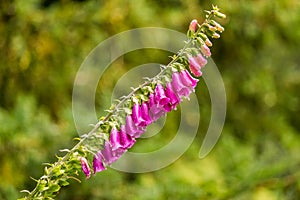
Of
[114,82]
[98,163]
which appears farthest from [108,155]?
[114,82]

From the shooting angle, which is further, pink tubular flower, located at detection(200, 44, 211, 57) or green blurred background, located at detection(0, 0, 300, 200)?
green blurred background, located at detection(0, 0, 300, 200)

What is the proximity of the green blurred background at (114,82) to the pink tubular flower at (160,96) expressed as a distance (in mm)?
1279

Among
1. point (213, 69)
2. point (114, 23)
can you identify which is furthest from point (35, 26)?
point (213, 69)

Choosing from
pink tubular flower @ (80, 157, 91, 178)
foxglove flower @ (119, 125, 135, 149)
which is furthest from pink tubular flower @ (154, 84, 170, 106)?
pink tubular flower @ (80, 157, 91, 178)

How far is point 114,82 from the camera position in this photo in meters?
4.24

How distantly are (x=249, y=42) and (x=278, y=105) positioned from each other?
0.65 m

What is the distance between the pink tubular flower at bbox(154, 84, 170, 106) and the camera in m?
1.84

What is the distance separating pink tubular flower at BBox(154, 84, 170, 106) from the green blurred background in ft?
4.20

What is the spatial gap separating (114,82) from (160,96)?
242 centimetres

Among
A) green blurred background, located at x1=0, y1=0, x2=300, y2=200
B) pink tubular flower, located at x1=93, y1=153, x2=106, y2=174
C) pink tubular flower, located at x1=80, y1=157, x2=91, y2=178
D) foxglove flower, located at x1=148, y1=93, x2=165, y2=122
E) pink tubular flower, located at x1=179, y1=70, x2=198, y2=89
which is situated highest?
green blurred background, located at x1=0, y1=0, x2=300, y2=200

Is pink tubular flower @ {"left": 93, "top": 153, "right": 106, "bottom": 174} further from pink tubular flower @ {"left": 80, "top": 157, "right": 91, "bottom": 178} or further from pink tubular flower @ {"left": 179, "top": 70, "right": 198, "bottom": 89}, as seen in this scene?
pink tubular flower @ {"left": 179, "top": 70, "right": 198, "bottom": 89}

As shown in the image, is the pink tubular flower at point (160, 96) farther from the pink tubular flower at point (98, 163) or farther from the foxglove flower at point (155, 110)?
the pink tubular flower at point (98, 163)

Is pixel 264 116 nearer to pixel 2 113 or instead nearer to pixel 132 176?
pixel 132 176

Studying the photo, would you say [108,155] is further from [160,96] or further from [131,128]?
[160,96]
